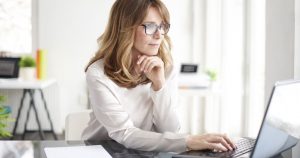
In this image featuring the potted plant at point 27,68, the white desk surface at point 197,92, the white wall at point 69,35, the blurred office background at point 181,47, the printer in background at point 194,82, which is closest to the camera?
the white desk surface at point 197,92

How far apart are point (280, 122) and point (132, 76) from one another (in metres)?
0.79

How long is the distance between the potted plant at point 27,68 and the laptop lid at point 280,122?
3.69 m

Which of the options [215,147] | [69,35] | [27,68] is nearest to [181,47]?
[69,35]

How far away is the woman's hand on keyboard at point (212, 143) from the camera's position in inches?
54.5

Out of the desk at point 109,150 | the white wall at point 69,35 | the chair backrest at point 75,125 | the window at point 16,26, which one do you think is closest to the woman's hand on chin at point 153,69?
the desk at point 109,150

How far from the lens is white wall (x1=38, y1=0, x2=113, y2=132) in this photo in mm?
5285

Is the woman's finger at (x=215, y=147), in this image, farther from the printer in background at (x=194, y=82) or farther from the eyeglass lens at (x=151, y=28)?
the printer in background at (x=194, y=82)

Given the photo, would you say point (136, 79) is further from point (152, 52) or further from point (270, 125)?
point (270, 125)

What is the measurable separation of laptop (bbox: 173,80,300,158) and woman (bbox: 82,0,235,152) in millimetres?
419

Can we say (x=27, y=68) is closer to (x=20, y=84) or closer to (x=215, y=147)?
(x=20, y=84)

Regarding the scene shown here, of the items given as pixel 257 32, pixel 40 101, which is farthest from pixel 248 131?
pixel 40 101

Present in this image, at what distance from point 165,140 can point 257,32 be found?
2.83 m

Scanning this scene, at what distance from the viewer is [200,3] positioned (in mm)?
5156

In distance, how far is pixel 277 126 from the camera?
45.1 inches
